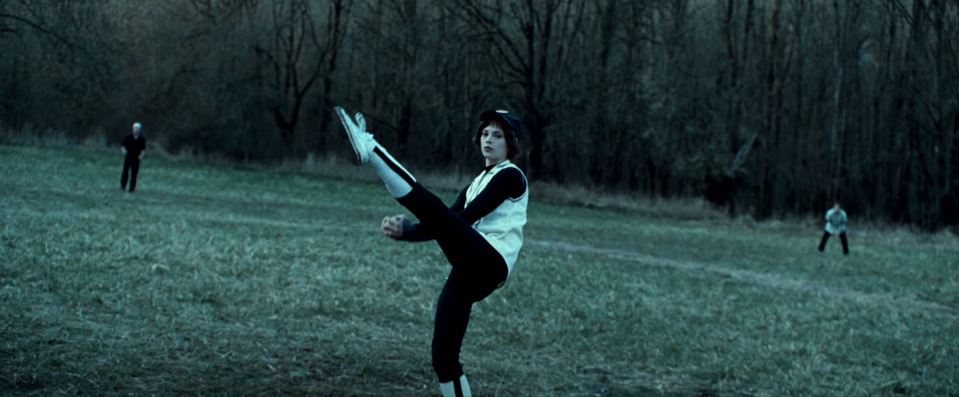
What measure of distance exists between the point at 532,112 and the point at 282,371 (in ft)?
111

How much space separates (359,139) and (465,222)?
0.72m

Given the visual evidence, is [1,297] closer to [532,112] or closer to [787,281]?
[787,281]

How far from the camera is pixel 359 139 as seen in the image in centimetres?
387

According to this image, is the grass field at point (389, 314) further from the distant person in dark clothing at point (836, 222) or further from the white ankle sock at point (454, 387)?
the white ankle sock at point (454, 387)

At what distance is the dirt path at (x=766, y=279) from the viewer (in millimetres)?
14672

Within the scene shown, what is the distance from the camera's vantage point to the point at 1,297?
8.15m

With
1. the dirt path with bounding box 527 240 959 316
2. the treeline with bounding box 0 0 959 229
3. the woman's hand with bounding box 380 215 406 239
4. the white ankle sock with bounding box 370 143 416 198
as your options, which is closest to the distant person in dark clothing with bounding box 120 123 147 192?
the dirt path with bounding box 527 240 959 316

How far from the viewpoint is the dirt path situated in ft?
48.1

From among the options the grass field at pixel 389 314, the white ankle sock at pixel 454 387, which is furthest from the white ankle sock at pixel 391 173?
the grass field at pixel 389 314

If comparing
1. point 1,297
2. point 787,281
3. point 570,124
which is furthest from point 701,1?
point 1,297

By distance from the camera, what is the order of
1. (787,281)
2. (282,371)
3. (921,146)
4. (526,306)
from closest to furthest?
1. (282,371)
2. (526,306)
3. (787,281)
4. (921,146)

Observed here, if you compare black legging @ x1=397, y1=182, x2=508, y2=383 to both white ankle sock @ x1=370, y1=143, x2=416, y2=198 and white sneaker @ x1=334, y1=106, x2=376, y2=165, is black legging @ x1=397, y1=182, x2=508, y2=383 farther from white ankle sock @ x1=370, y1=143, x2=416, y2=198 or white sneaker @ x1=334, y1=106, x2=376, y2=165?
white sneaker @ x1=334, y1=106, x2=376, y2=165

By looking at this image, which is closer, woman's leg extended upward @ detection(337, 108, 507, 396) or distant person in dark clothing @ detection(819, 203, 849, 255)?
woman's leg extended upward @ detection(337, 108, 507, 396)

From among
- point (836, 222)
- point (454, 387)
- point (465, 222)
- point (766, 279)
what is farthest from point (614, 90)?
point (465, 222)
